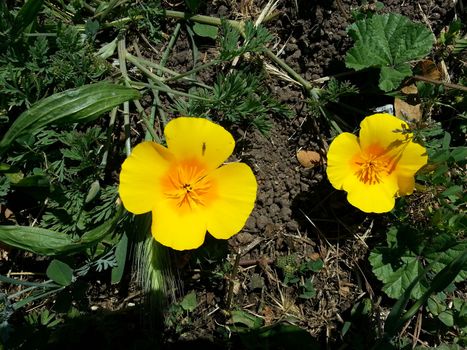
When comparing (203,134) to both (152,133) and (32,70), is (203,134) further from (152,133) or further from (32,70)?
(32,70)

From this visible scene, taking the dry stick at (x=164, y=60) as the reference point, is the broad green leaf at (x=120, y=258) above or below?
below

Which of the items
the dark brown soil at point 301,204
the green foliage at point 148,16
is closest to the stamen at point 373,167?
the dark brown soil at point 301,204

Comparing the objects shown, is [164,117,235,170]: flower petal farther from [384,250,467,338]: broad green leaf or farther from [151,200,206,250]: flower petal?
[384,250,467,338]: broad green leaf

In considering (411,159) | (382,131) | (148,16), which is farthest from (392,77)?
(148,16)

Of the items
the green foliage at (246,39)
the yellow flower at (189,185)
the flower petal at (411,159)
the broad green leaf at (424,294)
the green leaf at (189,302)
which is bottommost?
the broad green leaf at (424,294)

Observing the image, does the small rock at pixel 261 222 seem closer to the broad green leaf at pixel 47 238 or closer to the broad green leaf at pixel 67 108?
the broad green leaf at pixel 47 238

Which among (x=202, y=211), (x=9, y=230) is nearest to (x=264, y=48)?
(x=202, y=211)

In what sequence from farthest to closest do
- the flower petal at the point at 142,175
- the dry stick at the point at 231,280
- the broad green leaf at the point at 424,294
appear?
the dry stick at the point at 231,280 → the flower petal at the point at 142,175 → the broad green leaf at the point at 424,294

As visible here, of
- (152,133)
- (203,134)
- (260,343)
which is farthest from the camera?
(260,343)
